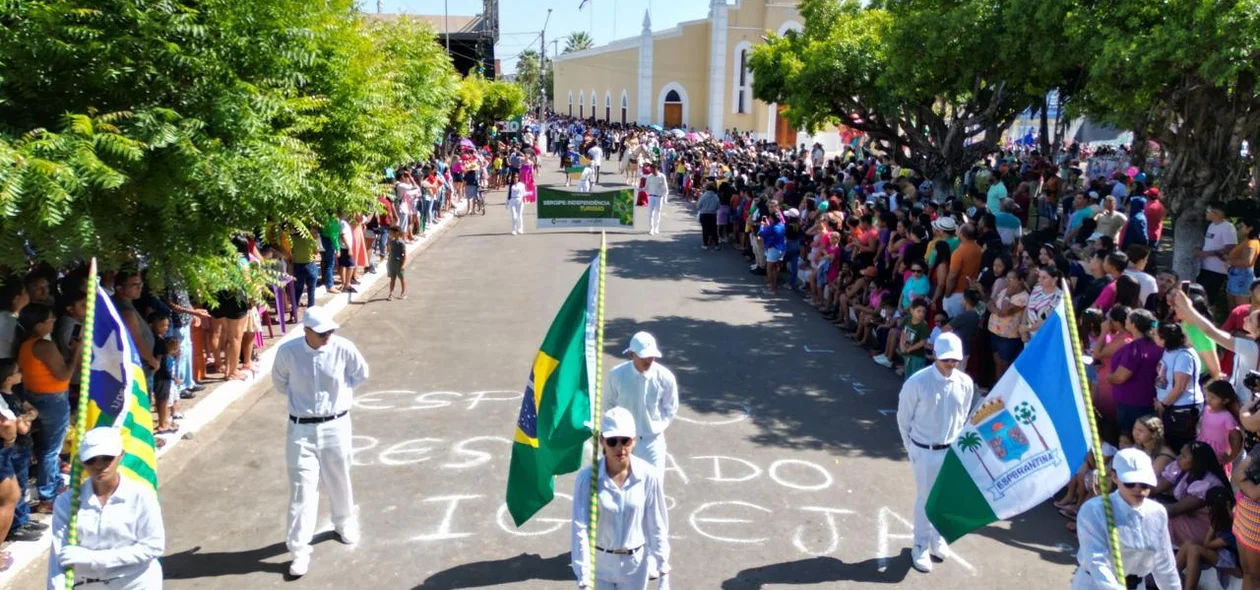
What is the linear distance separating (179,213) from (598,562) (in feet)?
15.5

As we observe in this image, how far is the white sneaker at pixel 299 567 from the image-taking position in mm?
6371

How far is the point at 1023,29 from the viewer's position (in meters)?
13.8

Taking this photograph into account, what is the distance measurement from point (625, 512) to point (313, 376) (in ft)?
8.55

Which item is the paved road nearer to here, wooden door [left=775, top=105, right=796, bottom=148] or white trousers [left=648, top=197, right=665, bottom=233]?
white trousers [left=648, top=197, right=665, bottom=233]

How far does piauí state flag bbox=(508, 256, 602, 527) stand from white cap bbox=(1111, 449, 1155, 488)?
112 inches

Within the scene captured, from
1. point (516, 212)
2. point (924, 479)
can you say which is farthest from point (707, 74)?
point (924, 479)

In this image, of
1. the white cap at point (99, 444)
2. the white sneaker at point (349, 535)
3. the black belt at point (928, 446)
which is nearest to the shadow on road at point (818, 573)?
the black belt at point (928, 446)

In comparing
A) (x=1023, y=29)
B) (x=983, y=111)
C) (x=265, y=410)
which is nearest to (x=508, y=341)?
(x=265, y=410)

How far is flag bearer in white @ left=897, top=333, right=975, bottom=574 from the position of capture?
650cm

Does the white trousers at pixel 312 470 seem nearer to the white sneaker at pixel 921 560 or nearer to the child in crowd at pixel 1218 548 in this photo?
the white sneaker at pixel 921 560

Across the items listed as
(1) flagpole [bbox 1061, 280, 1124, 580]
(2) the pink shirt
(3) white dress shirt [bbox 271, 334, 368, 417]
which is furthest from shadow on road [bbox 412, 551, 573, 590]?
(2) the pink shirt

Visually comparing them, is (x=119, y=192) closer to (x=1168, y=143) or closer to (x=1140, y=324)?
(x=1140, y=324)

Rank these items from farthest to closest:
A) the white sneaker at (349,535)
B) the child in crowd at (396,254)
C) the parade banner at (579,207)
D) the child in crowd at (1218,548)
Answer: the parade banner at (579,207)
the child in crowd at (396,254)
the white sneaker at (349,535)
the child in crowd at (1218,548)

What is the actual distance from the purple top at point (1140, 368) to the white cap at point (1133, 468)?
9.72 feet
